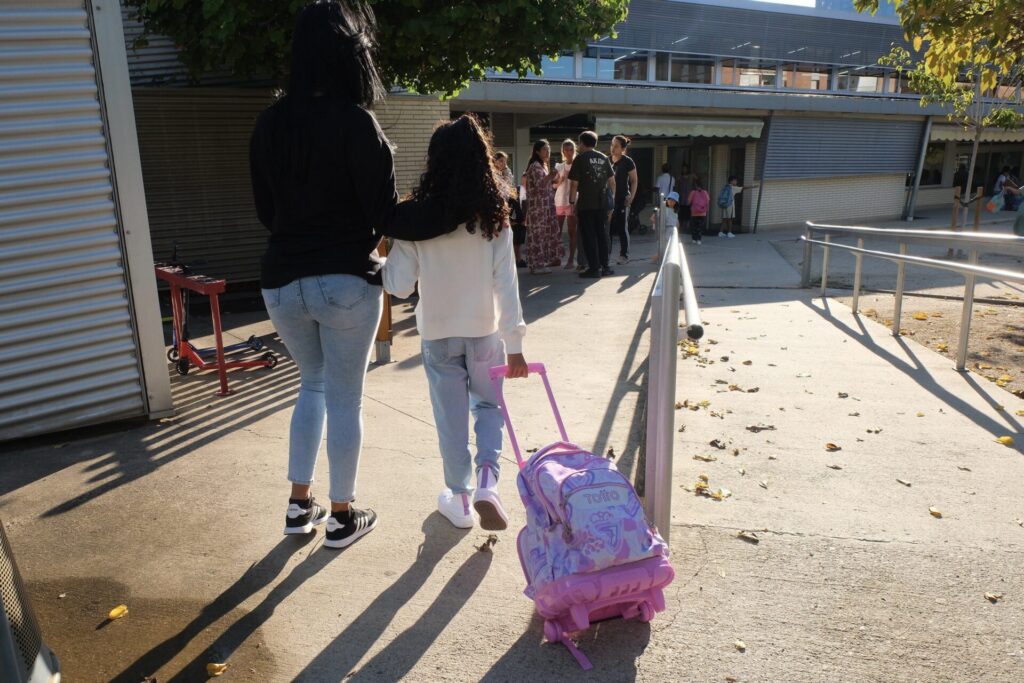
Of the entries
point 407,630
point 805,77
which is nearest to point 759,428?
point 407,630

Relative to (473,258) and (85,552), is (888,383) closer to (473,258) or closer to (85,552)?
(473,258)

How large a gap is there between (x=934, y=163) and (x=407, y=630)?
31.1 meters

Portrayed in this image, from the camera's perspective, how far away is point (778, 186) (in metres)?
21.4

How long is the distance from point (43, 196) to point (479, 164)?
2801mm

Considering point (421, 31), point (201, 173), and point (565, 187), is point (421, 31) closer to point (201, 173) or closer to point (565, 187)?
point (565, 187)

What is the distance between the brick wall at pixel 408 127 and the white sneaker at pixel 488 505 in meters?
9.20

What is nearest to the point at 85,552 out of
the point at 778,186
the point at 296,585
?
the point at 296,585

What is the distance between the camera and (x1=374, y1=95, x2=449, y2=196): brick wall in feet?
38.9

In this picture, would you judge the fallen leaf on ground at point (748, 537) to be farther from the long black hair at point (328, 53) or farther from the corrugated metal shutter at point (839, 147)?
the corrugated metal shutter at point (839, 147)

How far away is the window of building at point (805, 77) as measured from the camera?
2728 centimetres

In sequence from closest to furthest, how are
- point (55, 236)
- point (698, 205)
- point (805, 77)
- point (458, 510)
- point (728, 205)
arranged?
point (458, 510)
point (55, 236)
point (698, 205)
point (728, 205)
point (805, 77)

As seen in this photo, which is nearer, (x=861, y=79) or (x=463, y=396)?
(x=463, y=396)

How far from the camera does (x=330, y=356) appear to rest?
298 centimetres

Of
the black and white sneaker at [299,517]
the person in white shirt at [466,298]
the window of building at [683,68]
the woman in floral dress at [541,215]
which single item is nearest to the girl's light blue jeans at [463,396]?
the person in white shirt at [466,298]
